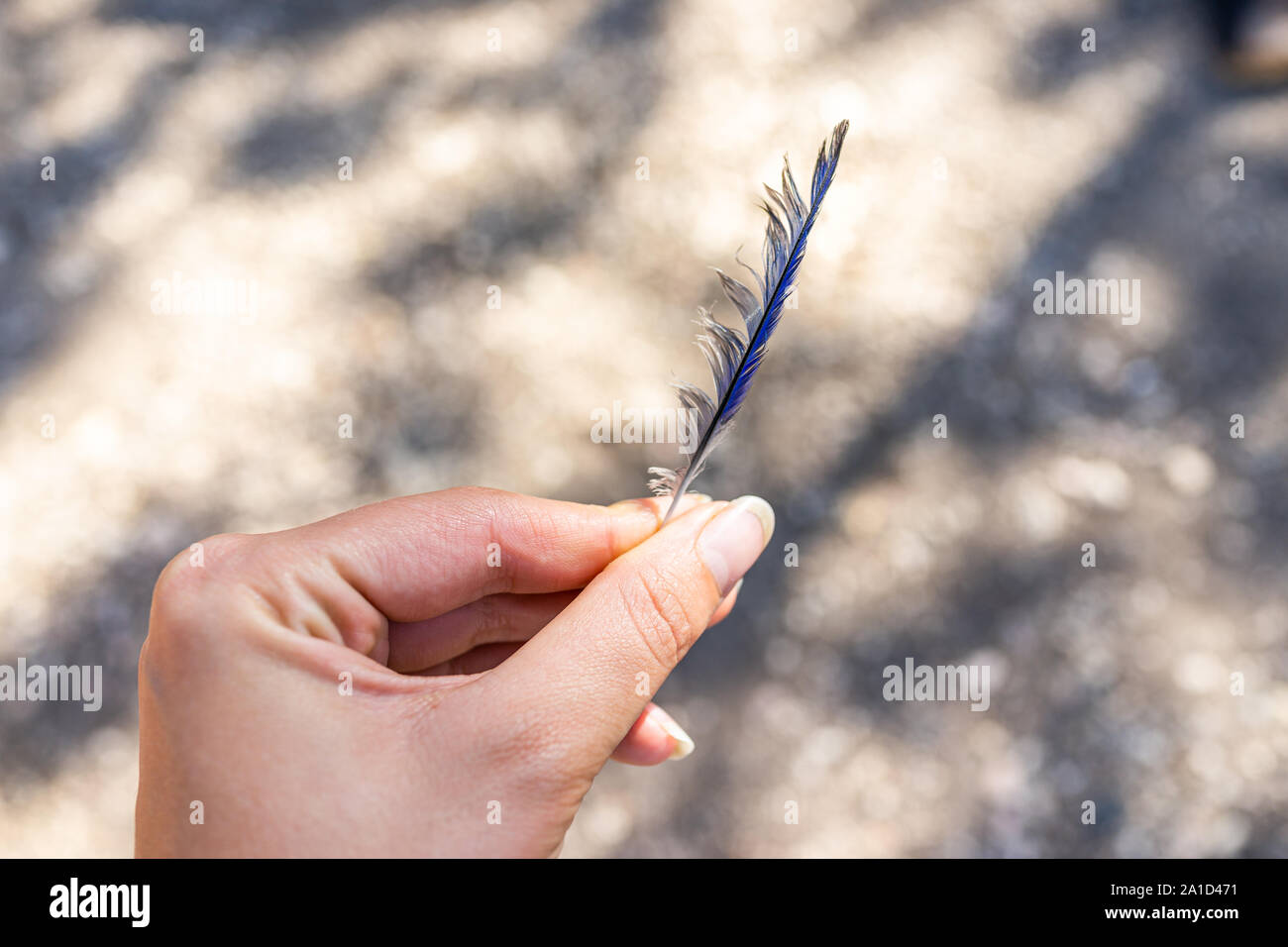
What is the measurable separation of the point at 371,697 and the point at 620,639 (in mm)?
360

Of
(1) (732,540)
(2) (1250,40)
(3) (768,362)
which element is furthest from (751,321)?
(2) (1250,40)

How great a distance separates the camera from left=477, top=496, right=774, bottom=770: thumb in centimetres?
117

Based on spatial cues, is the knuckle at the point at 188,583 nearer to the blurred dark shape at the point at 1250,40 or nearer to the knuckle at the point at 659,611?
the knuckle at the point at 659,611

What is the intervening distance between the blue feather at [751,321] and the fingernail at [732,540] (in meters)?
0.14

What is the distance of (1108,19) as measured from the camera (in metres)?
2.31

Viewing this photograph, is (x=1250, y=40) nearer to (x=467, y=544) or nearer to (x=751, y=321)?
(x=751, y=321)

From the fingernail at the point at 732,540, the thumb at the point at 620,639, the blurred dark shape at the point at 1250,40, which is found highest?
the blurred dark shape at the point at 1250,40

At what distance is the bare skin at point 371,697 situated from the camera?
110 centimetres

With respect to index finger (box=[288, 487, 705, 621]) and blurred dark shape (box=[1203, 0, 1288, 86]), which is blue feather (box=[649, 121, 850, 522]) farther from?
blurred dark shape (box=[1203, 0, 1288, 86])

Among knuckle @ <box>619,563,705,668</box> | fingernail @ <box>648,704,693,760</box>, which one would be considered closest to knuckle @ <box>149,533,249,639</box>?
knuckle @ <box>619,563,705,668</box>

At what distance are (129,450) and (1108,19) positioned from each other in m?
2.79

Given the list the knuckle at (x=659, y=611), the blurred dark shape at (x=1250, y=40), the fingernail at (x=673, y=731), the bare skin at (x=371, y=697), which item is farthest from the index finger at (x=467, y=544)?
the blurred dark shape at (x=1250, y=40)
